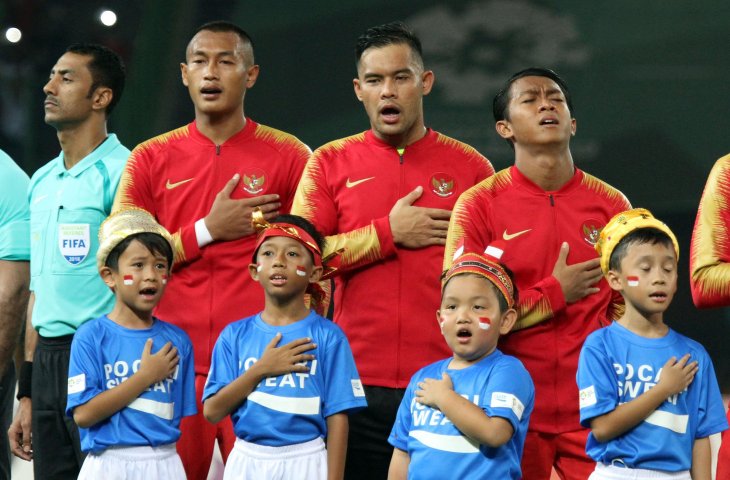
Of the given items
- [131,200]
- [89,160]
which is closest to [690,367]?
[131,200]

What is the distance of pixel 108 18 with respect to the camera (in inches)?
265

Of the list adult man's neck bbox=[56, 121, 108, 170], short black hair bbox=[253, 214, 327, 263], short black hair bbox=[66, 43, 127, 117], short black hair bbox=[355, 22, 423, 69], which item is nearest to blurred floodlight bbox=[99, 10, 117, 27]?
short black hair bbox=[66, 43, 127, 117]

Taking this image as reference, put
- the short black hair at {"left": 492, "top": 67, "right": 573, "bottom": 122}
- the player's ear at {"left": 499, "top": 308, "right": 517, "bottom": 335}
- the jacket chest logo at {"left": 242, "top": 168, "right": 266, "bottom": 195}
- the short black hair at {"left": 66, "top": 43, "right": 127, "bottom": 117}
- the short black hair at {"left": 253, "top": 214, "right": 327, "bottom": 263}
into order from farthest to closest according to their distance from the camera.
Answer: the short black hair at {"left": 66, "top": 43, "right": 127, "bottom": 117} → the jacket chest logo at {"left": 242, "top": 168, "right": 266, "bottom": 195} → the short black hair at {"left": 492, "top": 67, "right": 573, "bottom": 122} → the short black hair at {"left": 253, "top": 214, "right": 327, "bottom": 263} → the player's ear at {"left": 499, "top": 308, "right": 517, "bottom": 335}

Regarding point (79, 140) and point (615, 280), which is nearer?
point (615, 280)

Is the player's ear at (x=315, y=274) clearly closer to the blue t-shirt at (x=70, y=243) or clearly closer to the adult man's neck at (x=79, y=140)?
the blue t-shirt at (x=70, y=243)

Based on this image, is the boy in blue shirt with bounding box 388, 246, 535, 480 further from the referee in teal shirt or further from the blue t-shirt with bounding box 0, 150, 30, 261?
the blue t-shirt with bounding box 0, 150, 30, 261

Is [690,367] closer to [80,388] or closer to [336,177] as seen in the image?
[336,177]

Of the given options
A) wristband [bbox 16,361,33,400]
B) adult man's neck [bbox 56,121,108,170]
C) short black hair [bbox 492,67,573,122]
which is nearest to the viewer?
short black hair [bbox 492,67,573,122]

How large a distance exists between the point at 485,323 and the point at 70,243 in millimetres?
1578

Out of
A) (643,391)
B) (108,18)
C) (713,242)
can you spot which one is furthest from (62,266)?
→ (108,18)

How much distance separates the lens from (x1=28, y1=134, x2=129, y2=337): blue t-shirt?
4.16 metres

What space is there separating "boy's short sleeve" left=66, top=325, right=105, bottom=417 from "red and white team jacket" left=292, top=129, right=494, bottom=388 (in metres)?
0.78

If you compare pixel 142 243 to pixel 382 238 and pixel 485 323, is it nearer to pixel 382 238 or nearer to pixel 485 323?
pixel 382 238

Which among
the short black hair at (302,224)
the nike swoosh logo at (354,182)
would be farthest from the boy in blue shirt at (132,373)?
the nike swoosh logo at (354,182)
